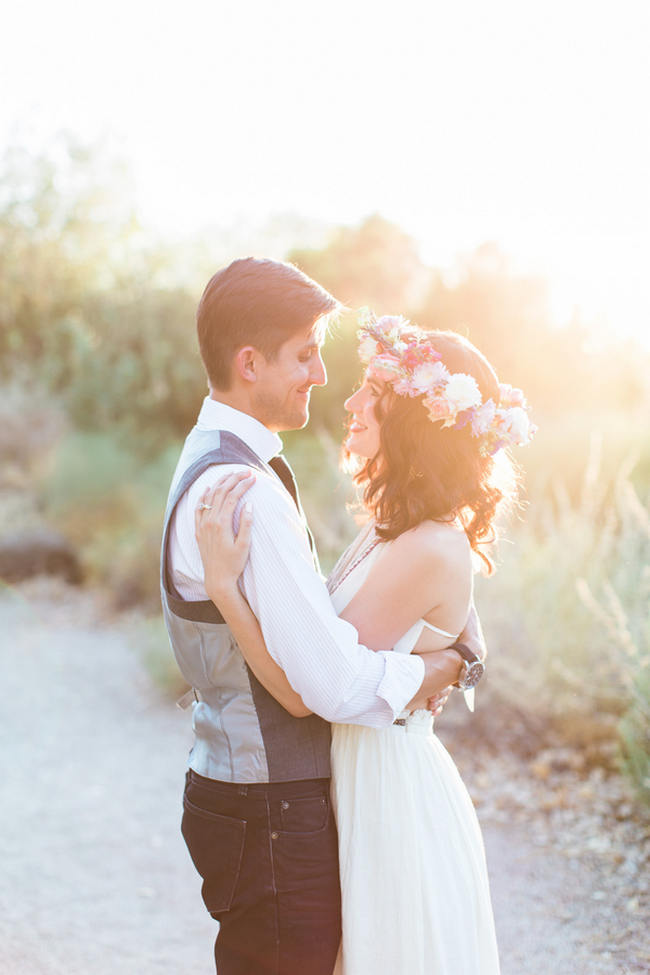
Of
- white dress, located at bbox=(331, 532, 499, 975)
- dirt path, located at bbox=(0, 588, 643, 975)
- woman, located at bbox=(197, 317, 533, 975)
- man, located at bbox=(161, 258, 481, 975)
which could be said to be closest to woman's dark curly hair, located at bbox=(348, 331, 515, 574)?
woman, located at bbox=(197, 317, 533, 975)

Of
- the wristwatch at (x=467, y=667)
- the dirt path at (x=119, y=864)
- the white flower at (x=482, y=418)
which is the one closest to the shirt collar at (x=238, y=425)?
the white flower at (x=482, y=418)

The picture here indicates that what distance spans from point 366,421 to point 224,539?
23.8 inches

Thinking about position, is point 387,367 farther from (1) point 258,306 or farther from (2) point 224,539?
(2) point 224,539

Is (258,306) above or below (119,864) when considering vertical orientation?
above

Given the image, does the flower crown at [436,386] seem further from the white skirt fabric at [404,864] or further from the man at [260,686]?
the white skirt fabric at [404,864]

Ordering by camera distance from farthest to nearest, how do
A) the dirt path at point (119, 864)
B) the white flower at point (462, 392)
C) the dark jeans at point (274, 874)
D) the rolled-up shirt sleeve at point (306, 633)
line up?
the dirt path at point (119, 864), the white flower at point (462, 392), the dark jeans at point (274, 874), the rolled-up shirt sleeve at point (306, 633)

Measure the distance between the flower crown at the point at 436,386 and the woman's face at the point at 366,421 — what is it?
0.05 meters

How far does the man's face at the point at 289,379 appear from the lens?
2.21m

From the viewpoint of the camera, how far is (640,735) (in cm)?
420

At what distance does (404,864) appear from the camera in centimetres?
208

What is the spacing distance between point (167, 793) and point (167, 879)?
3.67 feet

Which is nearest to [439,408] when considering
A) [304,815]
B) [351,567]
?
[351,567]

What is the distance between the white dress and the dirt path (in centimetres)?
164

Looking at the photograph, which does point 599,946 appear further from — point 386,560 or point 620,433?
point 620,433
